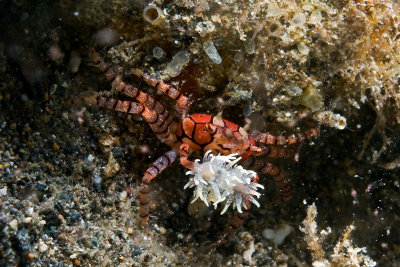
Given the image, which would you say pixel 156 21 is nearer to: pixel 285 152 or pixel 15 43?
pixel 15 43

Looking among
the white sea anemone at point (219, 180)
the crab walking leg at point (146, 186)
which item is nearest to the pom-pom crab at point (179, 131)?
the crab walking leg at point (146, 186)

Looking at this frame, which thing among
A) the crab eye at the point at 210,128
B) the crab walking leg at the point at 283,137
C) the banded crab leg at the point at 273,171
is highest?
the crab eye at the point at 210,128

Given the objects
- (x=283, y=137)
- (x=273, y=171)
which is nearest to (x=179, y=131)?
(x=283, y=137)

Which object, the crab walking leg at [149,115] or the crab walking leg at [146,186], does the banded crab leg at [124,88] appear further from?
the crab walking leg at [146,186]

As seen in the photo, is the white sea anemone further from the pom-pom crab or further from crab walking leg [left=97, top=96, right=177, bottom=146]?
crab walking leg [left=97, top=96, right=177, bottom=146]

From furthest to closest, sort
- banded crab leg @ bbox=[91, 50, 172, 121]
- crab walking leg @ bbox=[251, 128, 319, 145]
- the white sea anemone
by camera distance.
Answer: crab walking leg @ bbox=[251, 128, 319, 145], banded crab leg @ bbox=[91, 50, 172, 121], the white sea anemone

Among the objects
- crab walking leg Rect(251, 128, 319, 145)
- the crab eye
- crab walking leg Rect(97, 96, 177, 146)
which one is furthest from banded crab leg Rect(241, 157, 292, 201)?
crab walking leg Rect(97, 96, 177, 146)

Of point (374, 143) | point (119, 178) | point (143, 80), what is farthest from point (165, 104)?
point (374, 143)
